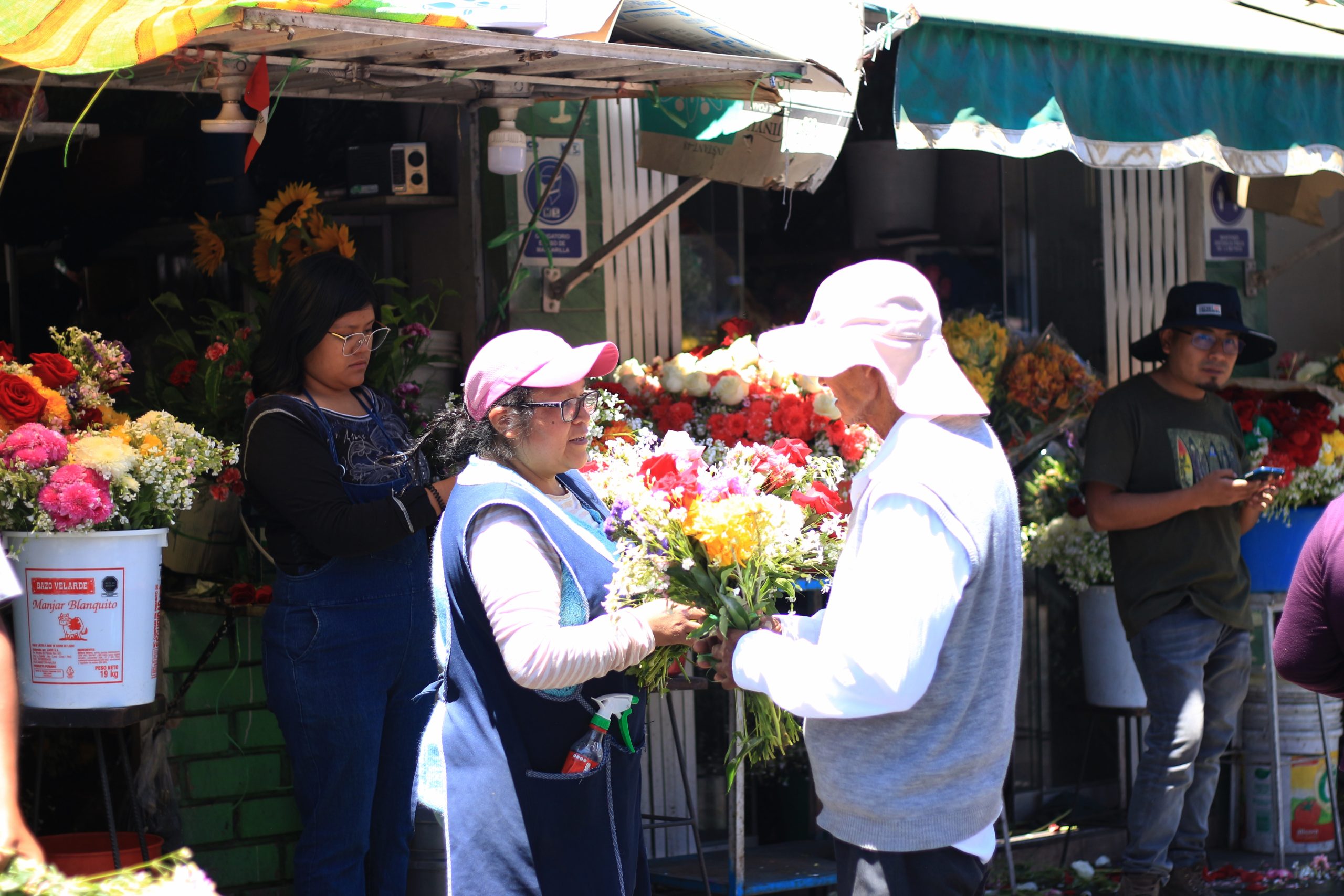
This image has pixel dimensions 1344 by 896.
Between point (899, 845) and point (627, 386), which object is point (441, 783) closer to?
point (899, 845)

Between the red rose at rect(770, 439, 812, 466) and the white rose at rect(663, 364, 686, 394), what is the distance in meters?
1.41

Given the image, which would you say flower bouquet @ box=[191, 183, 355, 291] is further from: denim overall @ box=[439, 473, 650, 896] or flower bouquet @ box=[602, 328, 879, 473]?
denim overall @ box=[439, 473, 650, 896]

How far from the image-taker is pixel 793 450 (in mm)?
3270

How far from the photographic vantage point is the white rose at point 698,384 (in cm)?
467

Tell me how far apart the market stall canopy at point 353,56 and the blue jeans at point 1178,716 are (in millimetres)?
2216

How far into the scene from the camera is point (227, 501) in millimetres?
4395

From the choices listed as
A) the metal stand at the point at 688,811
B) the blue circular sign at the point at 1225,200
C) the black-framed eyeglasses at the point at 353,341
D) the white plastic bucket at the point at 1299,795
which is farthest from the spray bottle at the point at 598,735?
the blue circular sign at the point at 1225,200

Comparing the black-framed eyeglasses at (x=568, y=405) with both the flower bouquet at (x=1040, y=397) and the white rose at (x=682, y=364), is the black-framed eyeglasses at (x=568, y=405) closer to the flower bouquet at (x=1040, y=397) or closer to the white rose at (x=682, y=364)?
the white rose at (x=682, y=364)

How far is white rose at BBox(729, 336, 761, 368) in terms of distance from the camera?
4.79 meters

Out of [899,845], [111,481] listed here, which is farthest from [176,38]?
[899,845]

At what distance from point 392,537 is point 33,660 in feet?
2.87

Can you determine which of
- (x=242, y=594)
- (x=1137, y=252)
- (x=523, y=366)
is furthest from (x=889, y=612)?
(x=1137, y=252)

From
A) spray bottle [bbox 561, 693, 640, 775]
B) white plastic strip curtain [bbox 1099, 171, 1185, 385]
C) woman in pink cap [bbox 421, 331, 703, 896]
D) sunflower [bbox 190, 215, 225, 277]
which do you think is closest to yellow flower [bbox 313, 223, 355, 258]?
sunflower [bbox 190, 215, 225, 277]

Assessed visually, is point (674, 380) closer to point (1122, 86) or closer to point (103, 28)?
point (1122, 86)
